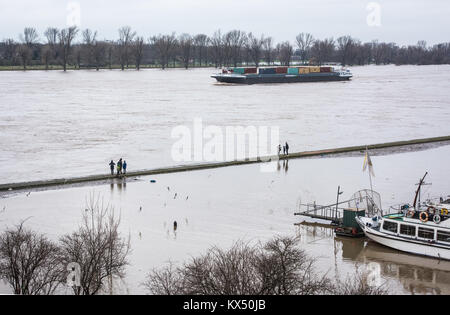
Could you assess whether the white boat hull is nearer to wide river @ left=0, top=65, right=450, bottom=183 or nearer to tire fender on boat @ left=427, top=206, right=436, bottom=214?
tire fender on boat @ left=427, top=206, right=436, bottom=214

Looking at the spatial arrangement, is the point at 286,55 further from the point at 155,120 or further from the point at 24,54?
the point at 155,120

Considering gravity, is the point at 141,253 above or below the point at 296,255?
below

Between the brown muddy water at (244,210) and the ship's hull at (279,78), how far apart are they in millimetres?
75433

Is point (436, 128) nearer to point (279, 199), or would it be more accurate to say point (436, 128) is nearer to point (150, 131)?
point (150, 131)

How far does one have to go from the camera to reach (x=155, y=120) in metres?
50.7

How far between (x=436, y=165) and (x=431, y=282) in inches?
662

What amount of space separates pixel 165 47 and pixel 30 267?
168 m

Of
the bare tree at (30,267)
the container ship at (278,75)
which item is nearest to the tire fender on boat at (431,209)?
the bare tree at (30,267)

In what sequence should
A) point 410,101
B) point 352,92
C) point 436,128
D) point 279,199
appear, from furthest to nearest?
point 352,92, point 410,101, point 436,128, point 279,199

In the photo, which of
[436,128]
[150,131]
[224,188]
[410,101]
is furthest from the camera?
[410,101]

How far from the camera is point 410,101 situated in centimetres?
6931

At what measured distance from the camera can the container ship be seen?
108 metres

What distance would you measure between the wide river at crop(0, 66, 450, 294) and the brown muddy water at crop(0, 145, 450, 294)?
0.13 ft

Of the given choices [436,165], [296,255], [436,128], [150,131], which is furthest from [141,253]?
[436,128]
